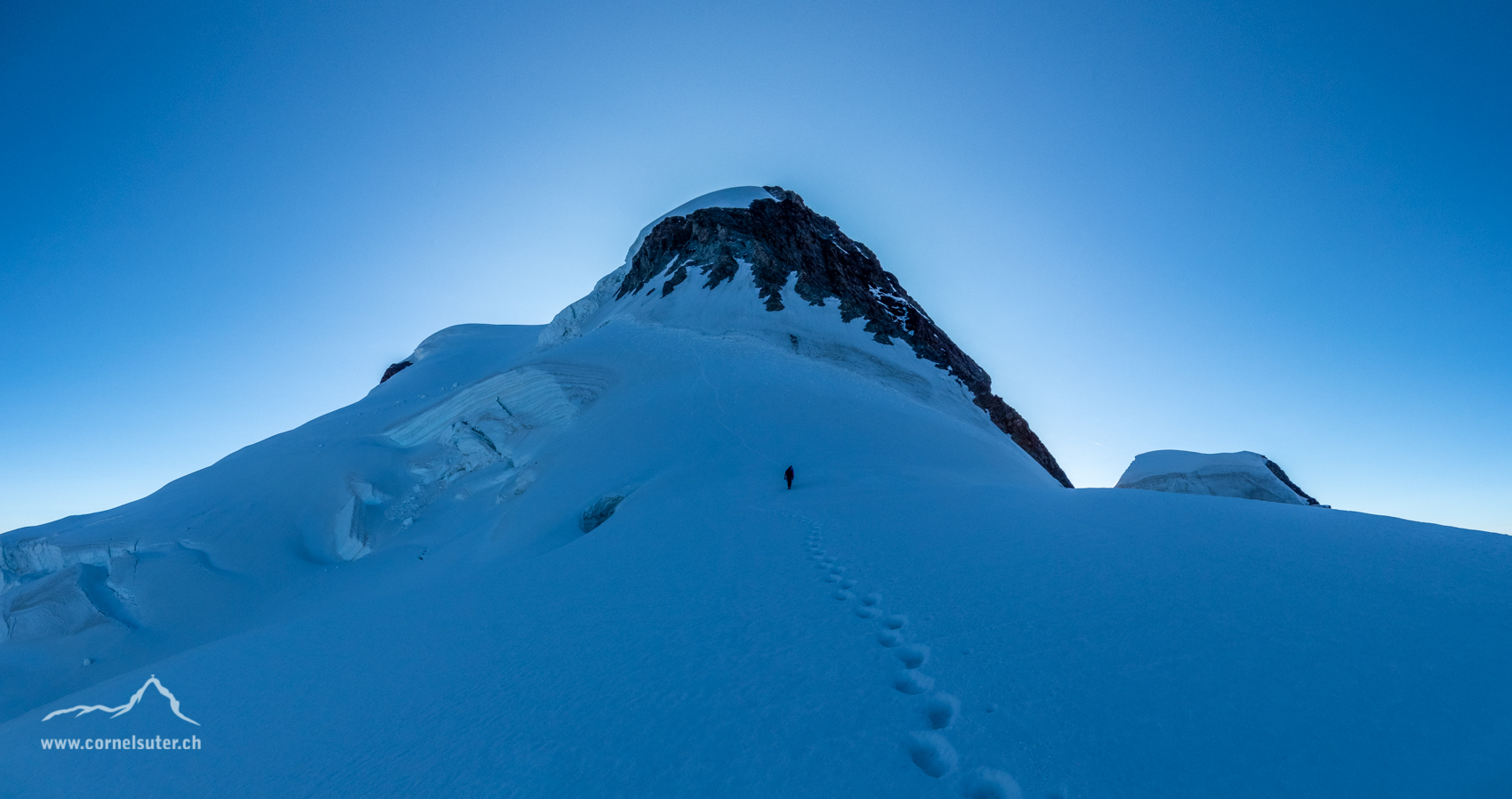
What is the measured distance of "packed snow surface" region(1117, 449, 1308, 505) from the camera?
31938 mm

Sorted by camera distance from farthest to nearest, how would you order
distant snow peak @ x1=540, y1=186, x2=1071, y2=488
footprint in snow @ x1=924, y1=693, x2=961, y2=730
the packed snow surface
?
1. the packed snow surface
2. distant snow peak @ x1=540, y1=186, x2=1071, y2=488
3. footprint in snow @ x1=924, y1=693, x2=961, y2=730

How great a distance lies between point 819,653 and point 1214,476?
40.4 m

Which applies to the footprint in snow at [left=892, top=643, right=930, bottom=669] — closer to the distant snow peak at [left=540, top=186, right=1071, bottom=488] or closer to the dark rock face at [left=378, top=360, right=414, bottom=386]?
the distant snow peak at [left=540, top=186, right=1071, bottom=488]

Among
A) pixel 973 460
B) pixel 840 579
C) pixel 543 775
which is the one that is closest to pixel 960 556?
pixel 840 579

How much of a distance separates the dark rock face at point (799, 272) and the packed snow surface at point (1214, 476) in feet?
18.9

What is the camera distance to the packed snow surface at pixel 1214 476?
105ft

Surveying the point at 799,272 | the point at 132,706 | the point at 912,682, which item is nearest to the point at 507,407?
the point at 132,706

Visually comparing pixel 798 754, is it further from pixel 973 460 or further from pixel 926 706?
pixel 973 460

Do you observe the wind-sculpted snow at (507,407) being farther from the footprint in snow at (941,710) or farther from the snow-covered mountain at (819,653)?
the footprint in snow at (941,710)

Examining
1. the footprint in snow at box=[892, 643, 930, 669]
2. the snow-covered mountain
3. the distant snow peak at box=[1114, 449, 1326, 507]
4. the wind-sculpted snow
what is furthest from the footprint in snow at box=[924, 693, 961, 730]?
the distant snow peak at box=[1114, 449, 1326, 507]

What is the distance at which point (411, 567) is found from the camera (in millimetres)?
13641

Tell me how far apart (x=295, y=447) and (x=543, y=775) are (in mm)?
20710

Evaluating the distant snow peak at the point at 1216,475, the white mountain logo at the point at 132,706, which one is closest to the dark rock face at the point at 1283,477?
the distant snow peak at the point at 1216,475

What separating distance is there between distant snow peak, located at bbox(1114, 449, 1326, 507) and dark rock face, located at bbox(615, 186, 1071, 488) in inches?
223
